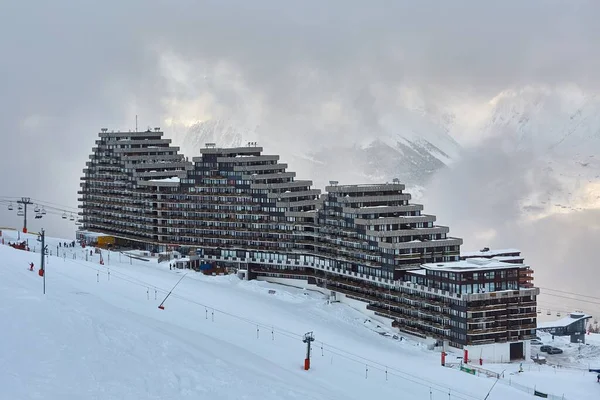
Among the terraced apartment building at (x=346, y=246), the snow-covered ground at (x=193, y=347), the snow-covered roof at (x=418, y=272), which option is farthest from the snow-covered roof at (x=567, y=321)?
the snow-covered roof at (x=418, y=272)

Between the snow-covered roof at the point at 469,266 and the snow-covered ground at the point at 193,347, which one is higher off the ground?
the snow-covered roof at the point at 469,266

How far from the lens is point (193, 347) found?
300 feet

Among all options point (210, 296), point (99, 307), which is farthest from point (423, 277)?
point (99, 307)

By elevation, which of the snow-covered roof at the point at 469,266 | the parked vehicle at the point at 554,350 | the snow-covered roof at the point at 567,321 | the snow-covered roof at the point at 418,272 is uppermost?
the snow-covered roof at the point at 469,266

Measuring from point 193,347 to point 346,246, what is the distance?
250ft

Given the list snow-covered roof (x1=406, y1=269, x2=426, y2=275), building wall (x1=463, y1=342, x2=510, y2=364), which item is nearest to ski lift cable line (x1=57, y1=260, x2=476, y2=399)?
building wall (x1=463, y1=342, x2=510, y2=364)

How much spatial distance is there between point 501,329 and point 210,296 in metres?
49.1

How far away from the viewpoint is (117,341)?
86750mm

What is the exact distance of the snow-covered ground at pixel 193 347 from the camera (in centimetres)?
7738

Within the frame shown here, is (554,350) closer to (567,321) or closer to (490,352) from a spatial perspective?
(567,321)

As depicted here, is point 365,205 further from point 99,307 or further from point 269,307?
point 99,307

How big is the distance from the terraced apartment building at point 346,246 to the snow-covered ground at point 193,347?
6497 millimetres

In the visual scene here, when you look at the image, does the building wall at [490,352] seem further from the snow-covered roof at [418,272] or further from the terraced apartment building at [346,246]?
the snow-covered roof at [418,272]

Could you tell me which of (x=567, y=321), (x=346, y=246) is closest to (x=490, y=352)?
(x=567, y=321)
